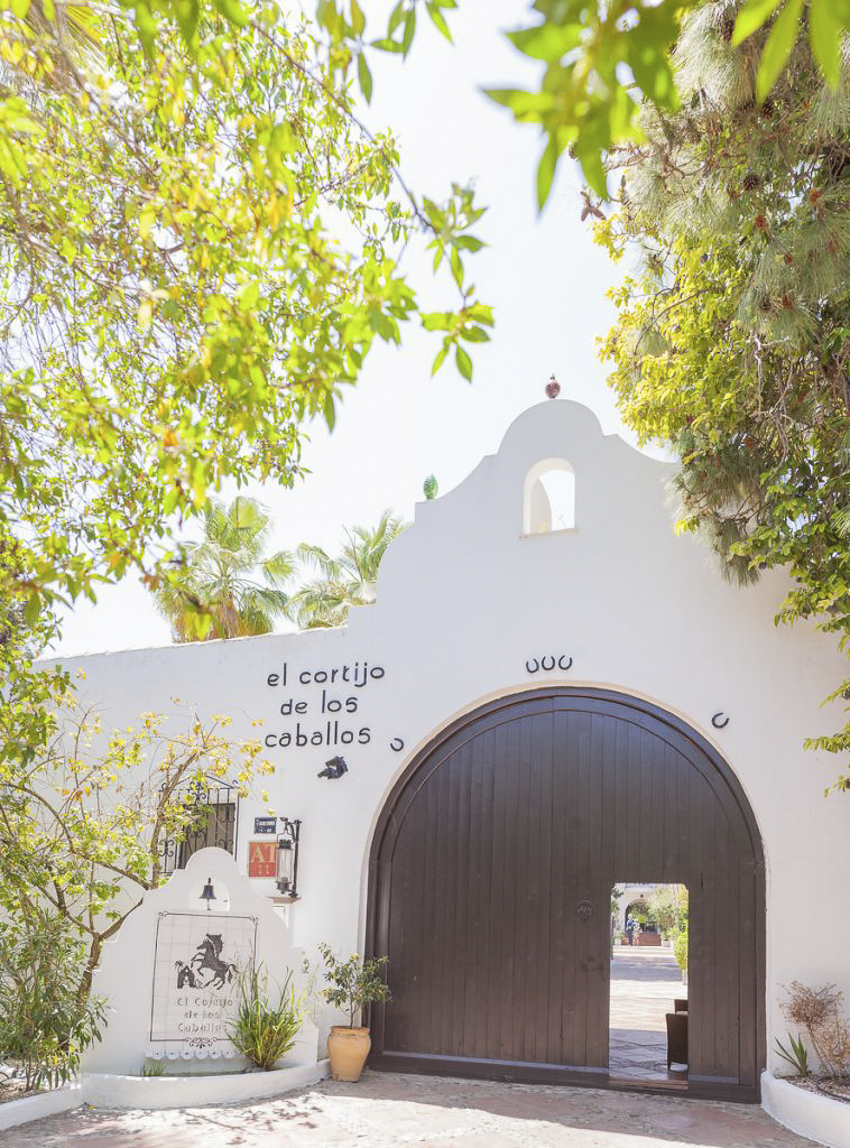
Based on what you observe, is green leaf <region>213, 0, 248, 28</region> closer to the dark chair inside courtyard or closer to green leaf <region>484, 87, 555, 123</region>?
green leaf <region>484, 87, 555, 123</region>

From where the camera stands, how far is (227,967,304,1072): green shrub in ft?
28.5

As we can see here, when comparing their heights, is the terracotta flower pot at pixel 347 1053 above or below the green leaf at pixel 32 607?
below

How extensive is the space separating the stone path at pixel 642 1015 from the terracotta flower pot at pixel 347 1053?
7.03 ft

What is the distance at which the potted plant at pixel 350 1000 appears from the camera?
29.7 feet

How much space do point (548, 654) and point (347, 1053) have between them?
3.76m

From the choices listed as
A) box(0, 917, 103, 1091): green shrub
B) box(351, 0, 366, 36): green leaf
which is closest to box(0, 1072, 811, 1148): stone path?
box(0, 917, 103, 1091): green shrub

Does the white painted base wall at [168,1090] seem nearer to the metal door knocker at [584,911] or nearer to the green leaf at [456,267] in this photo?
the metal door knocker at [584,911]

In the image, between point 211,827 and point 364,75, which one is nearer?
point 364,75

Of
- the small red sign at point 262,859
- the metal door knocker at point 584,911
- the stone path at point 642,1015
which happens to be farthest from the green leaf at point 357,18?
the small red sign at point 262,859

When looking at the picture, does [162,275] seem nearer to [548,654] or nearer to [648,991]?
[548,654]

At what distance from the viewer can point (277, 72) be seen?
19.3 ft

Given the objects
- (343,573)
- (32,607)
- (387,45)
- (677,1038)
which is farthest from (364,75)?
(343,573)

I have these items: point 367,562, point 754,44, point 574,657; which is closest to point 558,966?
point 574,657

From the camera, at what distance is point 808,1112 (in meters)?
7.29
